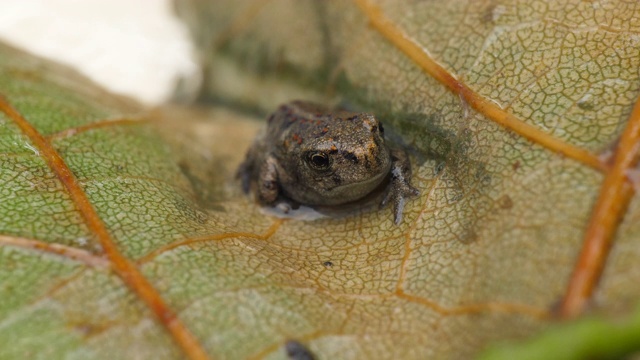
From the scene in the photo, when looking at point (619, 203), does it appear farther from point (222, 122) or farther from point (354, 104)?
point (222, 122)

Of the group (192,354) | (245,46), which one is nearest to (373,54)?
(245,46)

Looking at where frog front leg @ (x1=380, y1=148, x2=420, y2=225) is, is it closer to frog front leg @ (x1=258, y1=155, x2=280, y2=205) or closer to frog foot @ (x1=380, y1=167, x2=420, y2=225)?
frog foot @ (x1=380, y1=167, x2=420, y2=225)

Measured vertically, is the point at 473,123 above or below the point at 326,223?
above

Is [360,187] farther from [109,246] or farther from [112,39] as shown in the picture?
[112,39]

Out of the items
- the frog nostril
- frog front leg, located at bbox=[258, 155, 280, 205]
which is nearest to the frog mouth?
the frog nostril

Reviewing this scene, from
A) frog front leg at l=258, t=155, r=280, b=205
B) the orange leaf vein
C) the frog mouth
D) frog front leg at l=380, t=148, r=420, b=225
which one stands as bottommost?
the orange leaf vein

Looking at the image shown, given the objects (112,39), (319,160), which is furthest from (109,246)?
(112,39)
